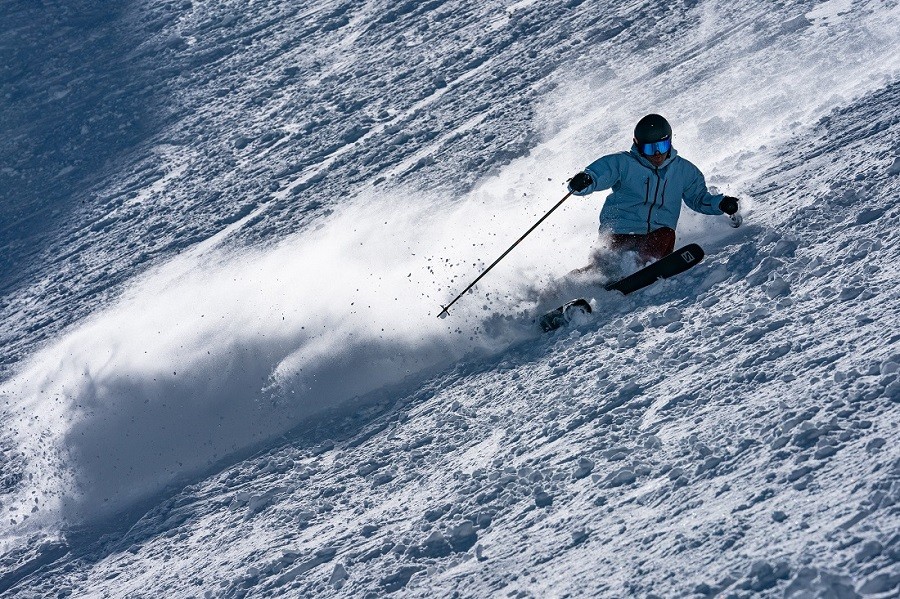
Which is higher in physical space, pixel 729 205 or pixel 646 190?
pixel 646 190

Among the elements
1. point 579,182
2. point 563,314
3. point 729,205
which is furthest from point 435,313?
point 729,205

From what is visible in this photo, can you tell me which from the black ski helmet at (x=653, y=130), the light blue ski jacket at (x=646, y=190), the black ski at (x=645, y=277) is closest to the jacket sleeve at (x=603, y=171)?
the light blue ski jacket at (x=646, y=190)

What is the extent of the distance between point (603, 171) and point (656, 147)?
0.43 meters

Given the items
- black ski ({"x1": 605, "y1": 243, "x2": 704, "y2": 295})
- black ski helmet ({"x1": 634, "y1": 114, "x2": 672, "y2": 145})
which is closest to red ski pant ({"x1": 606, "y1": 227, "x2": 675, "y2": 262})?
black ski ({"x1": 605, "y1": 243, "x2": 704, "y2": 295})

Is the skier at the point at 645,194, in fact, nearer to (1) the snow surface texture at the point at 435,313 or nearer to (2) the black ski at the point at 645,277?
(2) the black ski at the point at 645,277

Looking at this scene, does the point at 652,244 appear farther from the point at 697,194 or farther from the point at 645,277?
the point at 697,194

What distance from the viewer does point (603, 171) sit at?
672 cm

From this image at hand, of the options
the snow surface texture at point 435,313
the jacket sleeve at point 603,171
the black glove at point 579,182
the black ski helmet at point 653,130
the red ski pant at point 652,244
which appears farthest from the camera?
the red ski pant at point 652,244

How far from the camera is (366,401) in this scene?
6.86 m

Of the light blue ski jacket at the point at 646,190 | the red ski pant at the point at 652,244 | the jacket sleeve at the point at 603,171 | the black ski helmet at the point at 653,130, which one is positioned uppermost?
the black ski helmet at the point at 653,130

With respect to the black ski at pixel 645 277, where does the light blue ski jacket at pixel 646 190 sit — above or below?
above

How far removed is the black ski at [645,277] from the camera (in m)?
6.59

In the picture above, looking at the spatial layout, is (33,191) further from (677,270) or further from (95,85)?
(677,270)

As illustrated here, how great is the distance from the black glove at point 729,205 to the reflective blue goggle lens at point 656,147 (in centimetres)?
57
